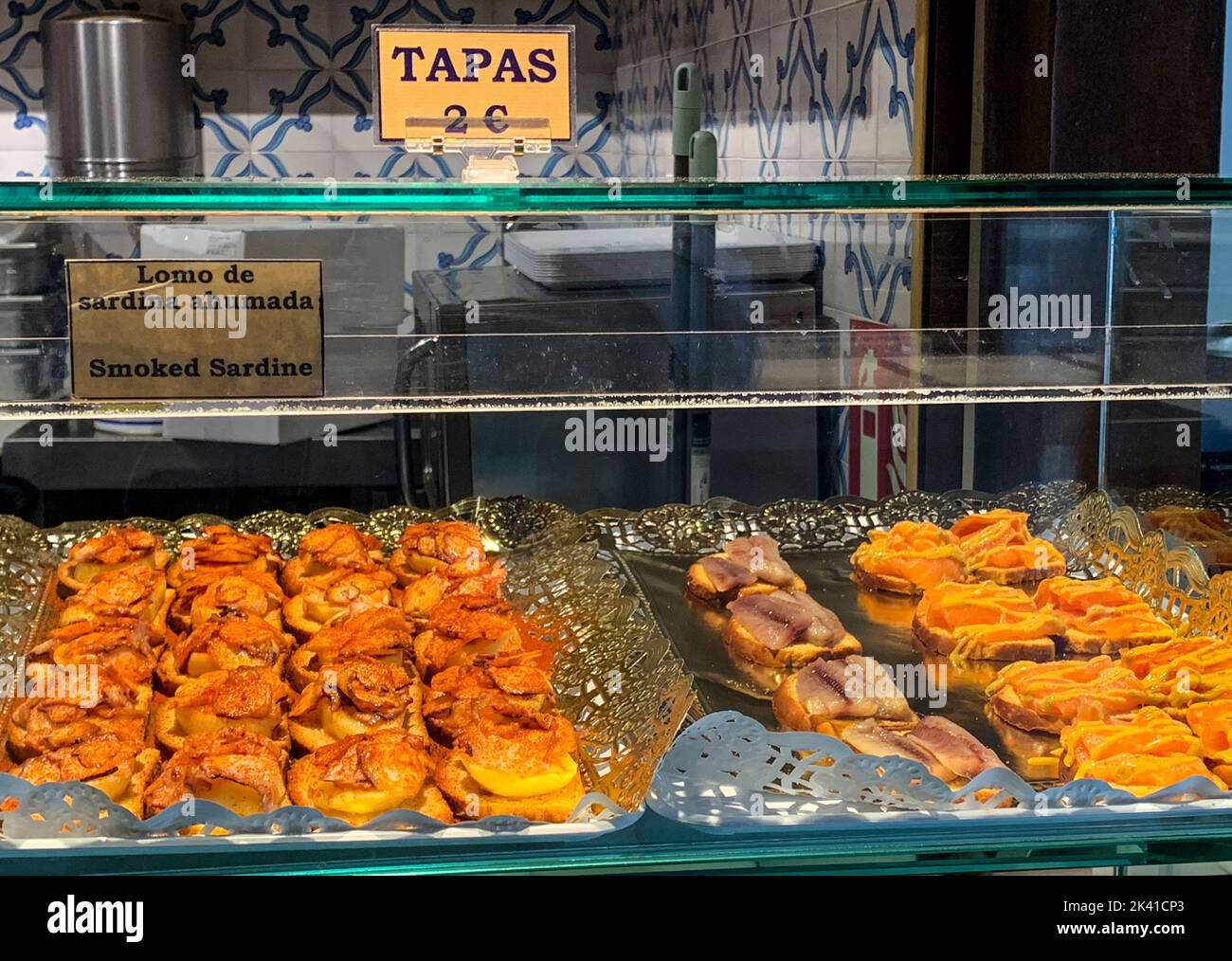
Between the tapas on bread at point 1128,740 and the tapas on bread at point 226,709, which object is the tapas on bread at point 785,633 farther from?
the tapas on bread at point 226,709

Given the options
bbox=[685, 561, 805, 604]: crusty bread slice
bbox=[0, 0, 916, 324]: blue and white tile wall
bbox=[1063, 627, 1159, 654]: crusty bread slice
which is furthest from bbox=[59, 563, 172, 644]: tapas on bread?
bbox=[0, 0, 916, 324]: blue and white tile wall

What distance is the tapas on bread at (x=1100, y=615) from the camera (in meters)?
1.45

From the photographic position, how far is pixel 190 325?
1.01 meters

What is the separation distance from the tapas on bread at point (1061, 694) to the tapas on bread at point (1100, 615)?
0.32 ft

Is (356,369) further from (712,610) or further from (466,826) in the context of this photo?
(712,610)

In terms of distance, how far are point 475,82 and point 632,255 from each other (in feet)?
0.63

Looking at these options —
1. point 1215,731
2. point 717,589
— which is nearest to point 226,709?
point 717,589

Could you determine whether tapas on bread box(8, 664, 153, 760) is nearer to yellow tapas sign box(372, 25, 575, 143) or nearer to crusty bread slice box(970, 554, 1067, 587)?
yellow tapas sign box(372, 25, 575, 143)

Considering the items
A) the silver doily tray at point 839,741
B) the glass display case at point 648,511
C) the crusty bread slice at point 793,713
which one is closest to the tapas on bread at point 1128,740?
the glass display case at point 648,511

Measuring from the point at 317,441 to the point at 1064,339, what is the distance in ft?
2.87

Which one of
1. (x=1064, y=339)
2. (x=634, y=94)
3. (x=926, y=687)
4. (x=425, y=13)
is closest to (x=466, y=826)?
(x=926, y=687)

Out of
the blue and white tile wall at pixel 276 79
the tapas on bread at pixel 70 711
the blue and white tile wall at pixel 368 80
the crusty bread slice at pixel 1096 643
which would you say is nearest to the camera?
the tapas on bread at pixel 70 711

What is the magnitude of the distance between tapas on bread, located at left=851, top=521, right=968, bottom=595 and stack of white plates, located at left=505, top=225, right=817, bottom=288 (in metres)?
0.58

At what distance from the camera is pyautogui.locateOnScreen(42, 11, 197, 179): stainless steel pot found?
11.7ft
